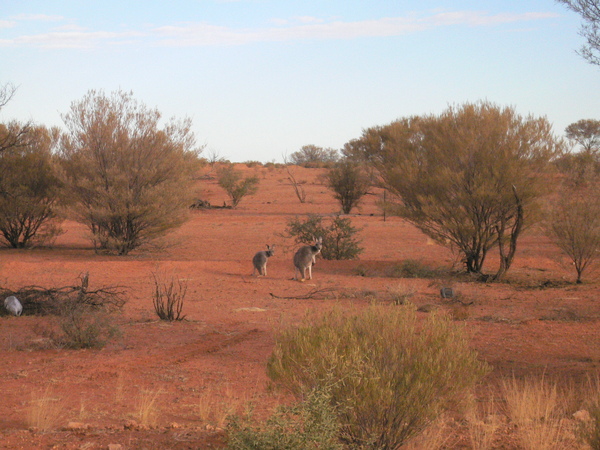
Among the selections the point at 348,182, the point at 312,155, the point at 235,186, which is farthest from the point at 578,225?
the point at 312,155

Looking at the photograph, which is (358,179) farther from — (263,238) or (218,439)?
(218,439)

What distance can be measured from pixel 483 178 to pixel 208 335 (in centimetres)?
1072

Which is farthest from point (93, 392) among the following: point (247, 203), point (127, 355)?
point (247, 203)

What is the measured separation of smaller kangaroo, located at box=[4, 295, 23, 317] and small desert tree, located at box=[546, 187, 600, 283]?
1416cm

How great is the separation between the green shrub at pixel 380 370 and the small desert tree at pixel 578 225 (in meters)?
13.2

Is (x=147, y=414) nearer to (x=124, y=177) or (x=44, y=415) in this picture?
(x=44, y=415)

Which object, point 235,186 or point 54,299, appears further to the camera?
point 235,186

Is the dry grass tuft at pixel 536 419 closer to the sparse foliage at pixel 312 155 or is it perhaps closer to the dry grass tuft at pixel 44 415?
the dry grass tuft at pixel 44 415

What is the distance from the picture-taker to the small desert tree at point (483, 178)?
18.0m

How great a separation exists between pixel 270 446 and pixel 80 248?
2423 cm

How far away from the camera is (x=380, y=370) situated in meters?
5.03

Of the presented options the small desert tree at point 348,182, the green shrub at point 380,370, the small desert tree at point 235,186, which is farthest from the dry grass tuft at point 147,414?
the small desert tree at point 235,186

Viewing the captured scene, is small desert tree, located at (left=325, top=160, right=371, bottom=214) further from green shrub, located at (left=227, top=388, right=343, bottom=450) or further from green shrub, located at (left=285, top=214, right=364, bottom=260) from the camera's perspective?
green shrub, located at (left=227, top=388, right=343, bottom=450)

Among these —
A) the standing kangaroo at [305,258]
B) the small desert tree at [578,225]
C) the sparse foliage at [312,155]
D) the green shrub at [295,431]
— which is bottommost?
the green shrub at [295,431]
